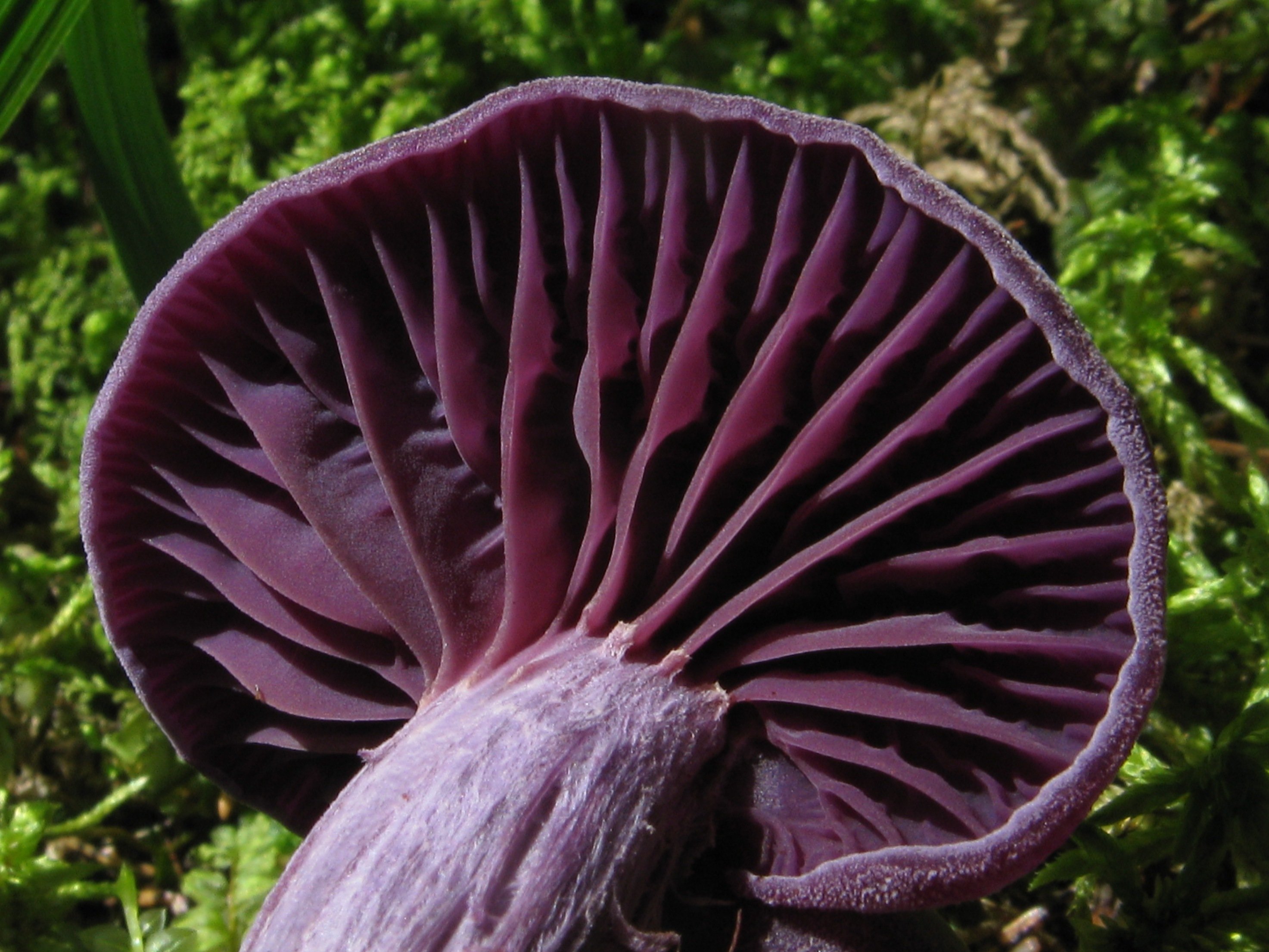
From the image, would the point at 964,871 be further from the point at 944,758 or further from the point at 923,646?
the point at 923,646

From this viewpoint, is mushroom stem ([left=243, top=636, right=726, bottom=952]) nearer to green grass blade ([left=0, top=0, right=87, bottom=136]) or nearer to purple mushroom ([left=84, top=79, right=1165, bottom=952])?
purple mushroom ([left=84, top=79, right=1165, bottom=952])

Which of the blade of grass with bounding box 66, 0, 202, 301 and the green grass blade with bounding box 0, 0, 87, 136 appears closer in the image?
the green grass blade with bounding box 0, 0, 87, 136

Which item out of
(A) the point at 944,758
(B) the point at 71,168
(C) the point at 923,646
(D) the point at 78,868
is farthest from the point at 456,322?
(B) the point at 71,168

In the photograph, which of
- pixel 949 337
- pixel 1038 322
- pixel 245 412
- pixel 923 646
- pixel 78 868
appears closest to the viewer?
pixel 1038 322

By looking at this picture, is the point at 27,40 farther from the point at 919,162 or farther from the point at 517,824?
the point at 919,162

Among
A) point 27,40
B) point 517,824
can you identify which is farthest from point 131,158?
point 517,824

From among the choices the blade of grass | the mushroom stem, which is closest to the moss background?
the blade of grass

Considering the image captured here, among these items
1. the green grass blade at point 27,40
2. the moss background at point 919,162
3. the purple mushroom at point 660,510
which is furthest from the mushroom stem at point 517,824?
the green grass blade at point 27,40

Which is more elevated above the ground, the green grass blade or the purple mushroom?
the green grass blade
